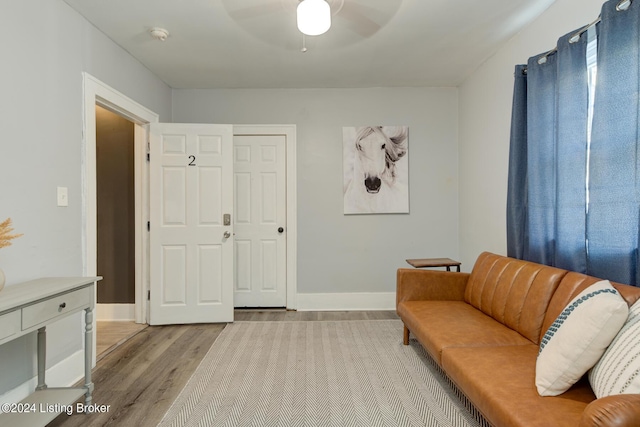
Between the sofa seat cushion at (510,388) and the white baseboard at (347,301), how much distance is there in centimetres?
200

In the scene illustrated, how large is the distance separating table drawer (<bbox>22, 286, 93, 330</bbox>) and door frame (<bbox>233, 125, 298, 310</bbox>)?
2.09 metres

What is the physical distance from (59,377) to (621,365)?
9.64 ft

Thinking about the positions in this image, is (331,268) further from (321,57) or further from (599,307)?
(599,307)

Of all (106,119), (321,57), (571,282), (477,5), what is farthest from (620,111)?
(106,119)

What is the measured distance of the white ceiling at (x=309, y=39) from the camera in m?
2.24

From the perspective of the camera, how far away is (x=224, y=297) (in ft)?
10.9

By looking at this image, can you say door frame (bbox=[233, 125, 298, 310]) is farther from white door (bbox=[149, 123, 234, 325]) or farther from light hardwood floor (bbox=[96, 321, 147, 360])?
light hardwood floor (bbox=[96, 321, 147, 360])

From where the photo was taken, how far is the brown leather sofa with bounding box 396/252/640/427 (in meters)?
1.15

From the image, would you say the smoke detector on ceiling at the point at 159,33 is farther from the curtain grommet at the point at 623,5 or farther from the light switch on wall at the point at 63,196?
the curtain grommet at the point at 623,5

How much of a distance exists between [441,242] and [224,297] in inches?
98.9

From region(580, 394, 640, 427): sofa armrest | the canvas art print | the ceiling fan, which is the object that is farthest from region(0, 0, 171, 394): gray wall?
region(580, 394, 640, 427): sofa armrest

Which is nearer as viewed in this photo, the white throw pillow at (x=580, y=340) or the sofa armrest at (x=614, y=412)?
the sofa armrest at (x=614, y=412)

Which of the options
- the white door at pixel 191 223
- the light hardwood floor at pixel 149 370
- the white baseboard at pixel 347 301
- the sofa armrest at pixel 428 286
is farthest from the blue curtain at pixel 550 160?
the white door at pixel 191 223

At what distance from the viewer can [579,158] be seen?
186 cm
